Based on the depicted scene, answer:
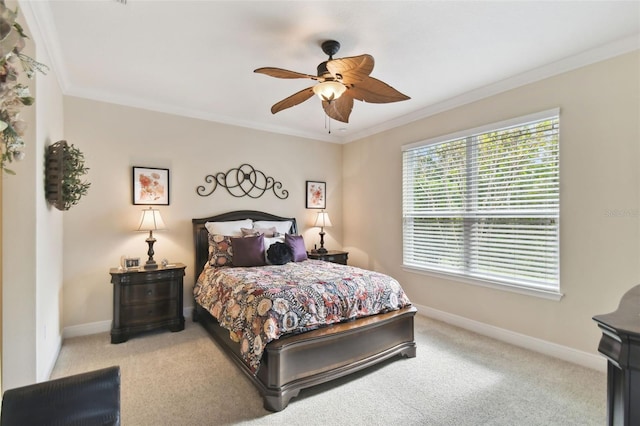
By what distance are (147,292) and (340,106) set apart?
113 inches

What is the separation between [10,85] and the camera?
948 millimetres

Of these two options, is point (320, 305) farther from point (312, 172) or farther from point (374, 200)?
point (312, 172)

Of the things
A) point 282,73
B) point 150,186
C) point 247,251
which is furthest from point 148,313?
point 282,73

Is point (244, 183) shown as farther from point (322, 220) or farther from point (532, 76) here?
point (532, 76)

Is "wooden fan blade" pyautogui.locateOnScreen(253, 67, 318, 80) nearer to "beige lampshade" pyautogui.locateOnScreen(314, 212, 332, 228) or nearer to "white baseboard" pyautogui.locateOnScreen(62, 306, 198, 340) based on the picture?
"beige lampshade" pyautogui.locateOnScreen(314, 212, 332, 228)

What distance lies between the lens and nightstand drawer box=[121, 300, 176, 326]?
3.38m

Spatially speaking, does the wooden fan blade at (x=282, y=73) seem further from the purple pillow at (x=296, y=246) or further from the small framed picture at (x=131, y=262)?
the small framed picture at (x=131, y=262)

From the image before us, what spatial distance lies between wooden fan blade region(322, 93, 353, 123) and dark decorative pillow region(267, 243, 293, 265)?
5.59 feet

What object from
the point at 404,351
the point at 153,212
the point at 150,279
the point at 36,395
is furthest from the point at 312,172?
the point at 36,395

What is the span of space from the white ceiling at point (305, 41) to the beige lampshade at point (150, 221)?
4.52 ft

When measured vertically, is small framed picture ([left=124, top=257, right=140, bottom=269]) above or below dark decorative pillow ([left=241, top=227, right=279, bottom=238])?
below

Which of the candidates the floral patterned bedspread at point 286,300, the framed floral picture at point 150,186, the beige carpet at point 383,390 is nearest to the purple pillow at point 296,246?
the floral patterned bedspread at point 286,300

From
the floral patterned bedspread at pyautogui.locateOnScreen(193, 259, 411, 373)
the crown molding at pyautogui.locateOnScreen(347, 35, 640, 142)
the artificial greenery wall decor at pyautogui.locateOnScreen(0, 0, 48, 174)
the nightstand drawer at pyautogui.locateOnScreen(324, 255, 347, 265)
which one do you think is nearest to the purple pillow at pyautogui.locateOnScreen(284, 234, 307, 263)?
the floral patterned bedspread at pyautogui.locateOnScreen(193, 259, 411, 373)

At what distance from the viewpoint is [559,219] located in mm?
2928
